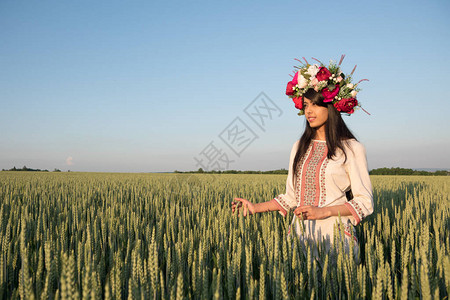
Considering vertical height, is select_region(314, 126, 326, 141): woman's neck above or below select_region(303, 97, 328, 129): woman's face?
below

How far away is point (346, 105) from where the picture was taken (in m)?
1.83

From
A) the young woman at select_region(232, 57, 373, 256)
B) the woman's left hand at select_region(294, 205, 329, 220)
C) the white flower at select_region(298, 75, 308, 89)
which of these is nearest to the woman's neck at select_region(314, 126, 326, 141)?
the young woman at select_region(232, 57, 373, 256)

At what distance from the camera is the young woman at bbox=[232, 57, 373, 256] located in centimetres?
175

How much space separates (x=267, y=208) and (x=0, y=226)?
6.86 feet

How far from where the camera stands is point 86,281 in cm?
87

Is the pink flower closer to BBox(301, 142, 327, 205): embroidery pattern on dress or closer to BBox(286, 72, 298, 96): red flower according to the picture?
BBox(286, 72, 298, 96): red flower

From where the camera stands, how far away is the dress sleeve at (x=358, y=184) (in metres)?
1.69

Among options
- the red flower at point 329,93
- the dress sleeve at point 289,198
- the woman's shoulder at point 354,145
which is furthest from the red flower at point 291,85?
the woman's shoulder at point 354,145

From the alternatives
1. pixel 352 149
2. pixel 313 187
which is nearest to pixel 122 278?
pixel 313 187

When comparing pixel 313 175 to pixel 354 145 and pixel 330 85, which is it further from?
pixel 330 85

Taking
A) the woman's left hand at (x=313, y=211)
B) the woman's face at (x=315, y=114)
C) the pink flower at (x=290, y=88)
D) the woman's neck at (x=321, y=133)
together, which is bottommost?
the woman's left hand at (x=313, y=211)

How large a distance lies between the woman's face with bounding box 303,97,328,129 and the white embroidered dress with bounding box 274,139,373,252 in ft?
0.53

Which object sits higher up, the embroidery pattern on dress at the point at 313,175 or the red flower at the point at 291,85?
the red flower at the point at 291,85

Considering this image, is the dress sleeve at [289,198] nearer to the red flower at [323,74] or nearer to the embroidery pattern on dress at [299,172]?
→ the embroidery pattern on dress at [299,172]
